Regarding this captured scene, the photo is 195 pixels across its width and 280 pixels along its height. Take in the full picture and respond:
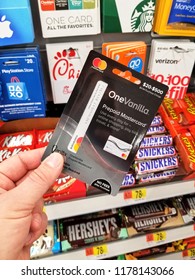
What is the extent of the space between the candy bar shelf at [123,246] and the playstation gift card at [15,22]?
3.03 feet

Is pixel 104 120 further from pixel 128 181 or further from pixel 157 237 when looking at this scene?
pixel 157 237

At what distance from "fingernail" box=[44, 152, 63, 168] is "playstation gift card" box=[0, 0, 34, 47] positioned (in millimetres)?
512

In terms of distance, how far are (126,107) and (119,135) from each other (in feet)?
0.26

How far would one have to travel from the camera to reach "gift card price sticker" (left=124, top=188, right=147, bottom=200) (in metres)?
1.04

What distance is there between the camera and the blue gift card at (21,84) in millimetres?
996

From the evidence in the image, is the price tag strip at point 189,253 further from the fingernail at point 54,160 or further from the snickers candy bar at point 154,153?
the fingernail at point 54,160

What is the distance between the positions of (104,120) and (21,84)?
0.55 metres

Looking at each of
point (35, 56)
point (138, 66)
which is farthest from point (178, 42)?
point (35, 56)

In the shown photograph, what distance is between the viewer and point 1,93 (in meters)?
1.07

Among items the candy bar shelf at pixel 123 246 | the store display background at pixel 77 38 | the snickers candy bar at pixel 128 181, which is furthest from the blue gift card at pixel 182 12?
the candy bar shelf at pixel 123 246

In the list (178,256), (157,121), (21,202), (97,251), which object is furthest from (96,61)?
(178,256)

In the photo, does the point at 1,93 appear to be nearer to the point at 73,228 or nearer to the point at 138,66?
the point at 138,66

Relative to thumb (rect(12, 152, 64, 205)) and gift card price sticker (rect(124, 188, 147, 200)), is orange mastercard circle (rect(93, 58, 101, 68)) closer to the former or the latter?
thumb (rect(12, 152, 64, 205))

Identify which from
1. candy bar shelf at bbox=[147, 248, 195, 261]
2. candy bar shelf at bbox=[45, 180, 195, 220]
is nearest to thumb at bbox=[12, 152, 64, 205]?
candy bar shelf at bbox=[45, 180, 195, 220]
